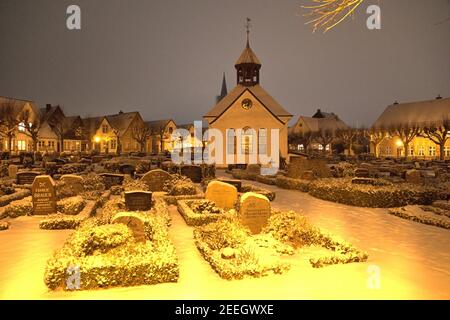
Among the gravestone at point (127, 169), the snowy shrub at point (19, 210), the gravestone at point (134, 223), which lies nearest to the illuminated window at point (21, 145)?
the gravestone at point (127, 169)

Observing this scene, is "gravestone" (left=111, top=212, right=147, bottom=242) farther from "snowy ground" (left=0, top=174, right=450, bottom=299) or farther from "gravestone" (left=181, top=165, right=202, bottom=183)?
"gravestone" (left=181, top=165, right=202, bottom=183)

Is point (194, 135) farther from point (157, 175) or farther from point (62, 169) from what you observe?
point (157, 175)

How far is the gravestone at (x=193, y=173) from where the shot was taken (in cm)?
2605

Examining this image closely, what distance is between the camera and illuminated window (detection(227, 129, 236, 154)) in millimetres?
38438

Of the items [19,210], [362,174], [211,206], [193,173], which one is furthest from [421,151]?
[19,210]

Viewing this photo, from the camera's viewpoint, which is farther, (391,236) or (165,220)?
(165,220)

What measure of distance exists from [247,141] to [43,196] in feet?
88.9

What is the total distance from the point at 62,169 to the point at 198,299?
25389mm

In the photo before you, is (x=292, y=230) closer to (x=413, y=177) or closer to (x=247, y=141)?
(x=413, y=177)

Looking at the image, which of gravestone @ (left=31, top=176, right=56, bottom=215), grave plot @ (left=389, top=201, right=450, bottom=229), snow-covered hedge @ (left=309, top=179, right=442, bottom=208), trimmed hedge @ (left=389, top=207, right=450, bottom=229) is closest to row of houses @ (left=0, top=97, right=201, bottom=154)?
gravestone @ (left=31, top=176, right=56, bottom=215)
